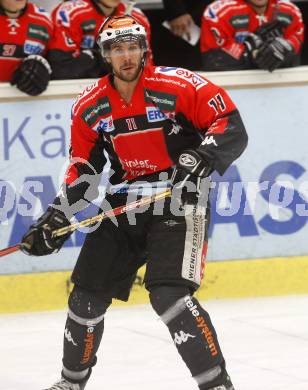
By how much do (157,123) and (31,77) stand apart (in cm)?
196

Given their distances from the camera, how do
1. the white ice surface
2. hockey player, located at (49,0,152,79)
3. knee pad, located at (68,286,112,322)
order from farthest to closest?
1. hockey player, located at (49,0,152,79)
2. the white ice surface
3. knee pad, located at (68,286,112,322)

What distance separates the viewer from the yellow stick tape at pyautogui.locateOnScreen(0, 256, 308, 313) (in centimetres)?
608

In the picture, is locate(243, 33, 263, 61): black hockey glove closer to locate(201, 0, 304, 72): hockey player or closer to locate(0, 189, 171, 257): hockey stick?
locate(201, 0, 304, 72): hockey player

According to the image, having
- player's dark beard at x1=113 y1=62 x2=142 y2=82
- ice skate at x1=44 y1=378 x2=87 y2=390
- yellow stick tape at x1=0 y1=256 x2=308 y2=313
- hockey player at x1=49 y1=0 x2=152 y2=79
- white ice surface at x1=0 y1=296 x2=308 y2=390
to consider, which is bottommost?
yellow stick tape at x1=0 y1=256 x2=308 y2=313

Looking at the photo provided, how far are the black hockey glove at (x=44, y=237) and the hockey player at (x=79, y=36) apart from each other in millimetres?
2186

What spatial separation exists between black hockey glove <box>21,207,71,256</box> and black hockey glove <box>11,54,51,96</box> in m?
1.84

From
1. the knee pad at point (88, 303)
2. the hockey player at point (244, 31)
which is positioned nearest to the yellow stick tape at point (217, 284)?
the hockey player at point (244, 31)

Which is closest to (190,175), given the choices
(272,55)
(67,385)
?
(67,385)

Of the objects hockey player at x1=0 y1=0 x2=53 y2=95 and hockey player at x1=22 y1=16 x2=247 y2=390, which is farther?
hockey player at x1=0 y1=0 x2=53 y2=95

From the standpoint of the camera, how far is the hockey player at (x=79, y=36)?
6.41 metres

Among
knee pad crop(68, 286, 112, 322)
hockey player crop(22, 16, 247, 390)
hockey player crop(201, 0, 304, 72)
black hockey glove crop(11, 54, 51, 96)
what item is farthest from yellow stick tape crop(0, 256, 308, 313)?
knee pad crop(68, 286, 112, 322)

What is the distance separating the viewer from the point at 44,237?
14.1 ft

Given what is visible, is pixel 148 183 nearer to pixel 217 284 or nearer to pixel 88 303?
pixel 88 303

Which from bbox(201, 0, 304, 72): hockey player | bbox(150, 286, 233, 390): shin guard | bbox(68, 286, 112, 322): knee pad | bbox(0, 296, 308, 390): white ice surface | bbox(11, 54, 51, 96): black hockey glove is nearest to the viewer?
bbox(150, 286, 233, 390): shin guard
